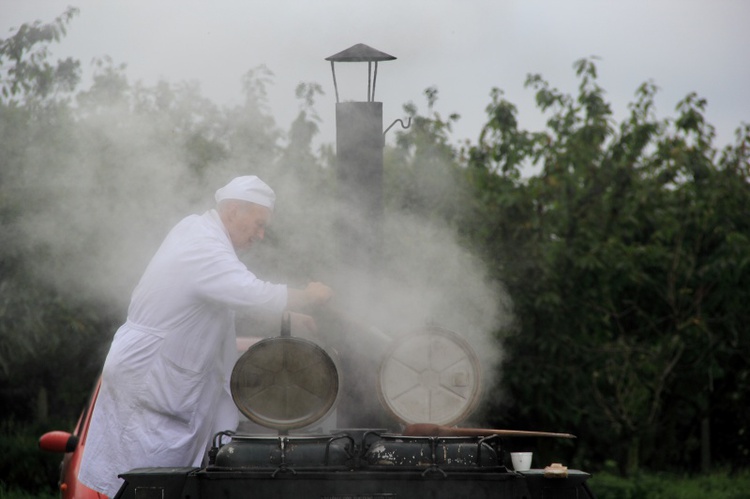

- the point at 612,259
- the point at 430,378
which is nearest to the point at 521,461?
the point at 430,378

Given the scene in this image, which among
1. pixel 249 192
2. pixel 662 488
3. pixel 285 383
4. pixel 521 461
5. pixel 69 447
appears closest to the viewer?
pixel 521 461

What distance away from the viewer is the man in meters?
4.77

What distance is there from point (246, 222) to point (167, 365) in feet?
2.28

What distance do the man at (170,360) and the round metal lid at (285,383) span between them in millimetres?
192

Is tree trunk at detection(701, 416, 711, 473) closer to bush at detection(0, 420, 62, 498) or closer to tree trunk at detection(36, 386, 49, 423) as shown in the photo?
bush at detection(0, 420, 62, 498)

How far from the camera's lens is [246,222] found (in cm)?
503

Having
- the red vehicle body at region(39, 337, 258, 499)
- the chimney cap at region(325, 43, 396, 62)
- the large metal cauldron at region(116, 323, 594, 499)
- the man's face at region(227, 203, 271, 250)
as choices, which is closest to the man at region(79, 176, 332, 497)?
the man's face at region(227, 203, 271, 250)

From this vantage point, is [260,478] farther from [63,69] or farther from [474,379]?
[63,69]

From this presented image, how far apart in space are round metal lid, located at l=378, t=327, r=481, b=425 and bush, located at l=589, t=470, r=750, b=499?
4.68m

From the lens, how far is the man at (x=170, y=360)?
188 inches

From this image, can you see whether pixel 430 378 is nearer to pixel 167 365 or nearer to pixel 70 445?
pixel 167 365

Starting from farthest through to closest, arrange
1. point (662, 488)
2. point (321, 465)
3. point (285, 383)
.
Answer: point (662, 488) → point (285, 383) → point (321, 465)

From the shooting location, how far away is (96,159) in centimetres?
856

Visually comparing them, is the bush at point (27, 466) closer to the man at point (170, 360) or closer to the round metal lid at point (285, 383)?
the man at point (170, 360)
